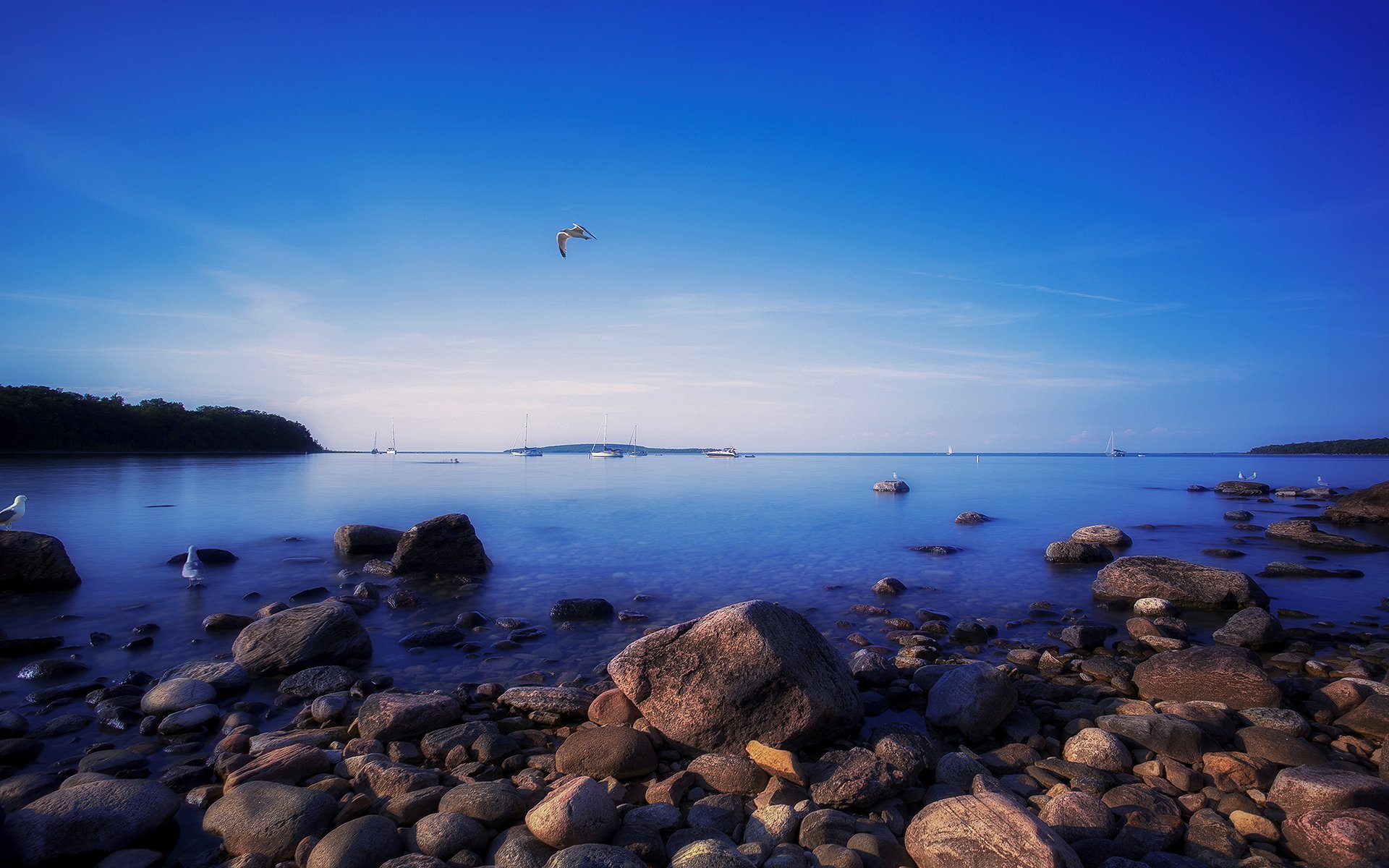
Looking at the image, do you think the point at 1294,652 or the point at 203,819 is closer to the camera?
the point at 203,819

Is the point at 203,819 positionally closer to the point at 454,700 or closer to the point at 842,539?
the point at 454,700

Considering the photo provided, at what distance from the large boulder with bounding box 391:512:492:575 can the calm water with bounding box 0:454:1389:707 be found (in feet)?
3.53

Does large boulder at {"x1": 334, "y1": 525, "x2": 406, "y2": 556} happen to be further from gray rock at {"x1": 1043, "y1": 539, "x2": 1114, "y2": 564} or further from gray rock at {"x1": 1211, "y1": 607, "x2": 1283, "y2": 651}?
gray rock at {"x1": 1043, "y1": 539, "x2": 1114, "y2": 564}

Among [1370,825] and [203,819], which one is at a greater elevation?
[1370,825]

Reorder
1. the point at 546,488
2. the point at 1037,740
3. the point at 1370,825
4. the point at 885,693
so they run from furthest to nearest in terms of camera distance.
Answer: the point at 546,488 < the point at 885,693 < the point at 1037,740 < the point at 1370,825

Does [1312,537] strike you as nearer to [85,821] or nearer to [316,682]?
[316,682]

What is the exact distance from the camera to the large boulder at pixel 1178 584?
13.6 meters

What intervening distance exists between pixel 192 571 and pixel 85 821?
12.9 m

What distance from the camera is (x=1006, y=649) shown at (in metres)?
11.0

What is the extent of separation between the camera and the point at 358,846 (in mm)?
4871

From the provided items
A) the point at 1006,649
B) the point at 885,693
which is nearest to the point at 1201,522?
the point at 1006,649

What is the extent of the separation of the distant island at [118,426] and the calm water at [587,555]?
126ft

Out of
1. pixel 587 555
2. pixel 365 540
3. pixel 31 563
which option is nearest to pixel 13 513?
pixel 31 563

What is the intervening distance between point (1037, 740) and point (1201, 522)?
1340 inches
